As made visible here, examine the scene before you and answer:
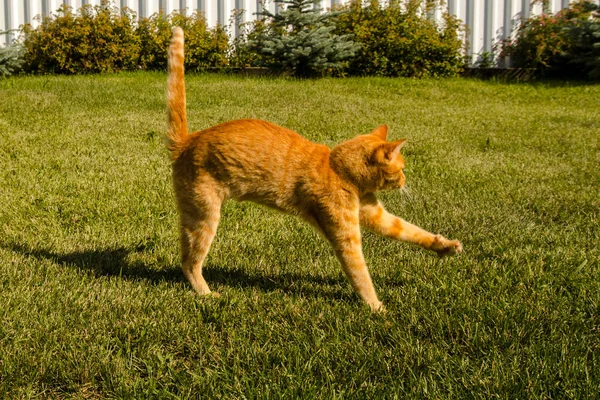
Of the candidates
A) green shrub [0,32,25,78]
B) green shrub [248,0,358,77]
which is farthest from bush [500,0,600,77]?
green shrub [0,32,25,78]

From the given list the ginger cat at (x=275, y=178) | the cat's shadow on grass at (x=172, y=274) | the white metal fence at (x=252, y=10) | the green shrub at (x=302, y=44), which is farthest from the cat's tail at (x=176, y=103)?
the white metal fence at (x=252, y=10)

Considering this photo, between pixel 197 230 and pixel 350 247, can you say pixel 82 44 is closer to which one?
pixel 197 230

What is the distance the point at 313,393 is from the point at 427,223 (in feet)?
7.73

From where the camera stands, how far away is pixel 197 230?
297 cm

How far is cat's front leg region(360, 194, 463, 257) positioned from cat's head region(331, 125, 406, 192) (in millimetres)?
119

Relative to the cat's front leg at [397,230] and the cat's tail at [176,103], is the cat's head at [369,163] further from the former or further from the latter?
the cat's tail at [176,103]

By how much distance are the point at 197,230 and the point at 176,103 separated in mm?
709

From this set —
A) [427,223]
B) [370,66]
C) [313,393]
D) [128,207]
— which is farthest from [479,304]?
[370,66]

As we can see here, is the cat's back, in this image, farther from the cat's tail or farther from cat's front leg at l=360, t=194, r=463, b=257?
cat's front leg at l=360, t=194, r=463, b=257

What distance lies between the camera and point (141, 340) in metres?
2.53

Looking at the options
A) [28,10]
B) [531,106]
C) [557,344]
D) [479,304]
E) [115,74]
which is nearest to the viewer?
[557,344]

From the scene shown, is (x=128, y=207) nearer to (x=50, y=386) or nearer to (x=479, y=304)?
(x=50, y=386)

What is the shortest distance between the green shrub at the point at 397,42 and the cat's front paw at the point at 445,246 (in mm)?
8116

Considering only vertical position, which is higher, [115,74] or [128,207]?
[115,74]
